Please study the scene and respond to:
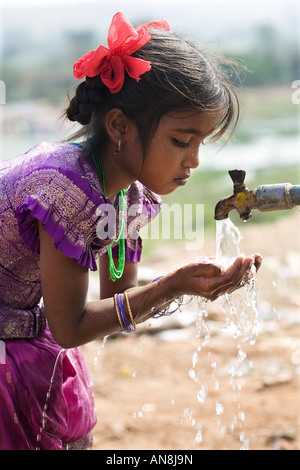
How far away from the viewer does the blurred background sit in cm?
361

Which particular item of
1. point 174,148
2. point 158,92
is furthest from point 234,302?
point 158,92

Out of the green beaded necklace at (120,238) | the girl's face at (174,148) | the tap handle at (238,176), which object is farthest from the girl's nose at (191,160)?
the green beaded necklace at (120,238)

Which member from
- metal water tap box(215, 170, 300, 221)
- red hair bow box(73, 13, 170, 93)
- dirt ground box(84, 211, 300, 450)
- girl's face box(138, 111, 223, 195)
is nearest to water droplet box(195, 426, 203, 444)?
dirt ground box(84, 211, 300, 450)

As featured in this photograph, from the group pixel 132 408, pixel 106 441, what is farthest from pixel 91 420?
pixel 132 408

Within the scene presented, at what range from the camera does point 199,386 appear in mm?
4051

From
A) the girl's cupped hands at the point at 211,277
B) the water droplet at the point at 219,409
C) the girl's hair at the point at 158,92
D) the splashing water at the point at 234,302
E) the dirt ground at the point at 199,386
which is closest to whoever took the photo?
the girl's cupped hands at the point at 211,277

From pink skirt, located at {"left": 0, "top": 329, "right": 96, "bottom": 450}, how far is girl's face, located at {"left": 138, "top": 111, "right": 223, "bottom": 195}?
2.13 ft

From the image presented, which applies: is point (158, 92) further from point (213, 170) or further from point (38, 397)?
point (213, 170)

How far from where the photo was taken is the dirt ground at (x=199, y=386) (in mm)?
3564

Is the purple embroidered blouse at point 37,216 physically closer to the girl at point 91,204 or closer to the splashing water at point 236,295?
the girl at point 91,204

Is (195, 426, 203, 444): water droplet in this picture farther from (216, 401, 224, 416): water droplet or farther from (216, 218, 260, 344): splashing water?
(216, 218, 260, 344): splashing water

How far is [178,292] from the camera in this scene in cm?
213

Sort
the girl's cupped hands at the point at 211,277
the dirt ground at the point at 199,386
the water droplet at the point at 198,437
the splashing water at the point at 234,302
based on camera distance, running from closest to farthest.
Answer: the girl's cupped hands at the point at 211,277 → the splashing water at the point at 234,302 → the water droplet at the point at 198,437 → the dirt ground at the point at 199,386
